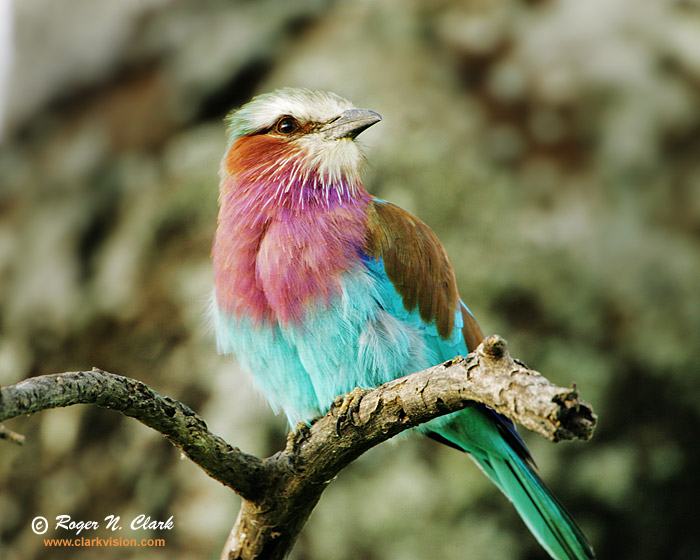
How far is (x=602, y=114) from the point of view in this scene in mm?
4957

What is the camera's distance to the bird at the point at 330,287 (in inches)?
98.8

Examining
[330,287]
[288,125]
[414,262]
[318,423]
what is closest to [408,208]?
[288,125]

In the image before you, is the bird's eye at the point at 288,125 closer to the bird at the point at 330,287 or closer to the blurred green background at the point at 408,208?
the bird at the point at 330,287

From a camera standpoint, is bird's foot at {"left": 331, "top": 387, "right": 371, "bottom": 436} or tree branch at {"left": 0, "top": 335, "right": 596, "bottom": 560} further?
bird's foot at {"left": 331, "top": 387, "right": 371, "bottom": 436}

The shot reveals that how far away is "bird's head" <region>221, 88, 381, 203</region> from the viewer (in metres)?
2.80

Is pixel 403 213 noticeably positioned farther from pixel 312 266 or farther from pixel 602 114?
pixel 602 114

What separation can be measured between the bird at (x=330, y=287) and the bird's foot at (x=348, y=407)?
0.84 ft

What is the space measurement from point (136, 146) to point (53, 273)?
4.03 feet

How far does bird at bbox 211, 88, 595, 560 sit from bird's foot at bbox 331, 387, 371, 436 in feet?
0.84

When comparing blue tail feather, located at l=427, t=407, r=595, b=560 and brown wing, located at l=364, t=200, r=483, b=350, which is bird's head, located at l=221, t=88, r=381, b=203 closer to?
brown wing, located at l=364, t=200, r=483, b=350

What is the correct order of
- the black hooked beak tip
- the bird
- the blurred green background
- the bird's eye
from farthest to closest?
the blurred green background
the bird's eye
the black hooked beak tip
the bird

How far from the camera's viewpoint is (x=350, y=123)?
2.81 m

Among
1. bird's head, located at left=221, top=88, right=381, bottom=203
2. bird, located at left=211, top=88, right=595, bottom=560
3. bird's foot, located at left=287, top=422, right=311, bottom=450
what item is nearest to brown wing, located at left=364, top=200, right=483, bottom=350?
bird, located at left=211, top=88, right=595, bottom=560

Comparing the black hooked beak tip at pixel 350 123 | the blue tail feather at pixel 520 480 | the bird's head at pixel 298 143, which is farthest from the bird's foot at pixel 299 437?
the black hooked beak tip at pixel 350 123
